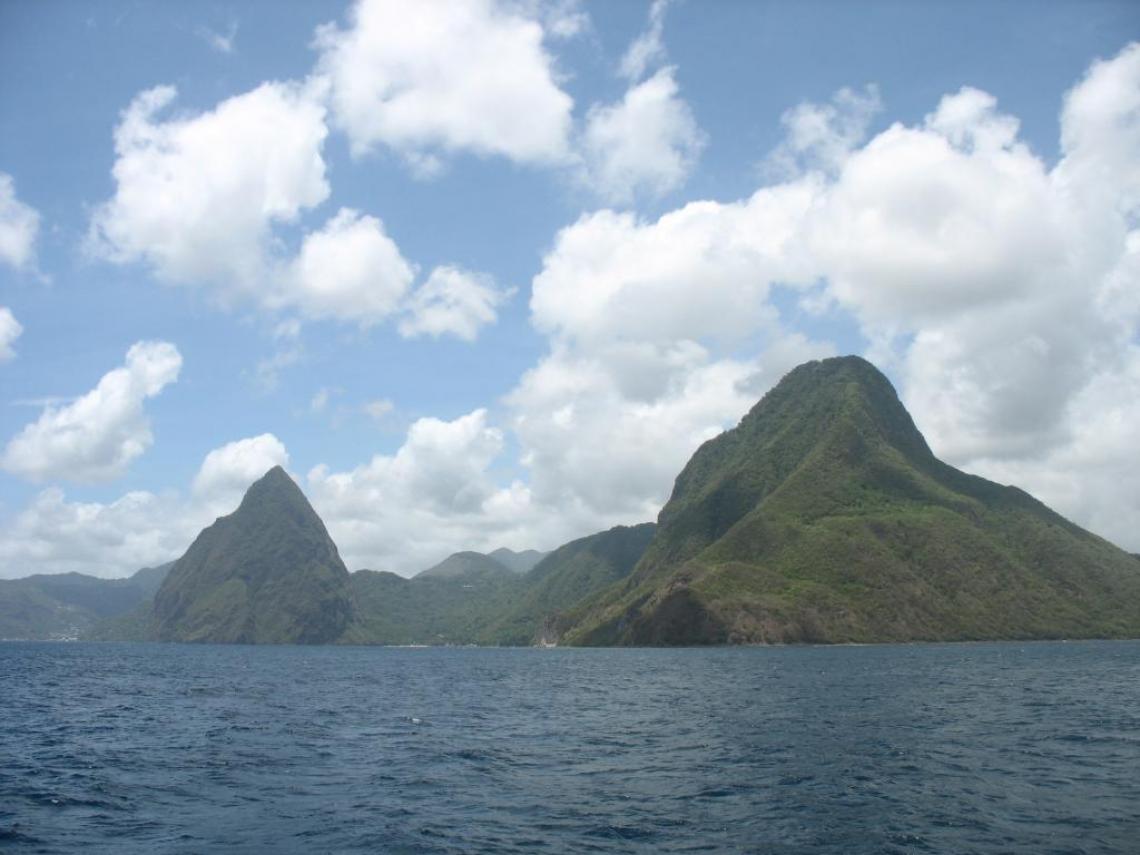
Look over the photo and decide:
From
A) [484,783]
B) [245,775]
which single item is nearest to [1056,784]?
[484,783]

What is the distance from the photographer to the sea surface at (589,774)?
1201 inches

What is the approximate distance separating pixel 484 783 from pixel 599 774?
6.12 metres

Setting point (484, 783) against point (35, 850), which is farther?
point (484, 783)

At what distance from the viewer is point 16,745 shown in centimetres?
5281

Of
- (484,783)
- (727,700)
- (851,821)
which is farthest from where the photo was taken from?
(727,700)

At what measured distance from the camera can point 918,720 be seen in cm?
6056

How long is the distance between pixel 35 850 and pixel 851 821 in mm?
30637

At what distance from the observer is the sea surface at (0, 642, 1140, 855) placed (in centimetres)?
3050

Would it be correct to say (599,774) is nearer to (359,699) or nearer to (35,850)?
(35,850)

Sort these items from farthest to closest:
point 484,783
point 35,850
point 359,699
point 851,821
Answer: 1. point 359,699
2. point 484,783
3. point 851,821
4. point 35,850

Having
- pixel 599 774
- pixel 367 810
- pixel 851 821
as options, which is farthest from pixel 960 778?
pixel 367 810

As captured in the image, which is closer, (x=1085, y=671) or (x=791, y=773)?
(x=791, y=773)

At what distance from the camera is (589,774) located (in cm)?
4266

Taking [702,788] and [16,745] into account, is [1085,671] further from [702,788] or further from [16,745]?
[16,745]
